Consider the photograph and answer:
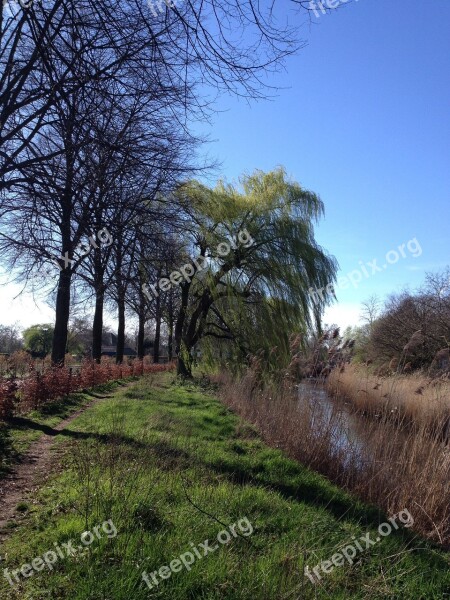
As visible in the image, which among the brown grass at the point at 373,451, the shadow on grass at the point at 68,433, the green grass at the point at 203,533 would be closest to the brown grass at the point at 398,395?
the brown grass at the point at 373,451

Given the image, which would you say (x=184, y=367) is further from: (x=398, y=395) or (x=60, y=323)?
(x=398, y=395)

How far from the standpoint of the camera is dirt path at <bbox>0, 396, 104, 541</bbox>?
436 cm

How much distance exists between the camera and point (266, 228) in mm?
19578

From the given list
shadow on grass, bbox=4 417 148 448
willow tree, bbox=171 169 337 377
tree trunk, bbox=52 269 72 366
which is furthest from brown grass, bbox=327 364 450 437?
willow tree, bbox=171 169 337 377

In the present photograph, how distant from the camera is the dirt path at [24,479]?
4.36 metres

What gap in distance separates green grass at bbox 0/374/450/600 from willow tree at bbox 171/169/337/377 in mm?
12576

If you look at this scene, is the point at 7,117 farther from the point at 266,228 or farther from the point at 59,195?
the point at 266,228

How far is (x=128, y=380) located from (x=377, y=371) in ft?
52.0

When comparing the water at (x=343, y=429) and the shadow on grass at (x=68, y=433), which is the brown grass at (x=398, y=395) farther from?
the shadow on grass at (x=68, y=433)

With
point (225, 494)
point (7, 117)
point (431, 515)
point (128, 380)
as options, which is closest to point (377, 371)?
point (431, 515)

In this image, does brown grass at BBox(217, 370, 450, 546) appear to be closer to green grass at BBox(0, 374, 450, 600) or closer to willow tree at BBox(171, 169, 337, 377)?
green grass at BBox(0, 374, 450, 600)

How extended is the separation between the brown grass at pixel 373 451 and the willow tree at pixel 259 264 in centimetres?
1025

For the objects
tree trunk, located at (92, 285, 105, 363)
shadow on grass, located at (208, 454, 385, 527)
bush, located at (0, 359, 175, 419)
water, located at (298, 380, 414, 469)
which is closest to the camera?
shadow on grass, located at (208, 454, 385, 527)

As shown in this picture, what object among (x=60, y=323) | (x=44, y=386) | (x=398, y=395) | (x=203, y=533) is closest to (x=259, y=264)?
(x=60, y=323)
